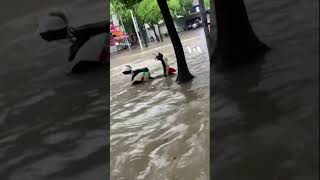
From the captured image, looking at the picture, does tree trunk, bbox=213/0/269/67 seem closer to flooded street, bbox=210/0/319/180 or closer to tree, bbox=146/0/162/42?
flooded street, bbox=210/0/319/180

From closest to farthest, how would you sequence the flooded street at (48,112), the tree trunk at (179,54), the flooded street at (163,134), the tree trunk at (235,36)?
the tree trunk at (235,36) < the flooded street at (48,112) < the flooded street at (163,134) < the tree trunk at (179,54)

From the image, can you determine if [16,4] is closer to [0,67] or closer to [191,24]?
[0,67]

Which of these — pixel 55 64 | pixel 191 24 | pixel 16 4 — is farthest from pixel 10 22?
pixel 191 24

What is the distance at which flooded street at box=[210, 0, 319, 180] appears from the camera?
171cm

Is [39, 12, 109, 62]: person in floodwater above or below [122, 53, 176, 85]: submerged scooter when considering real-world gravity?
above

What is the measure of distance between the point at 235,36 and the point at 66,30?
1207 mm

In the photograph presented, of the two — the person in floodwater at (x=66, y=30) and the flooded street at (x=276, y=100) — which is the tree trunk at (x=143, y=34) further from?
the flooded street at (x=276, y=100)

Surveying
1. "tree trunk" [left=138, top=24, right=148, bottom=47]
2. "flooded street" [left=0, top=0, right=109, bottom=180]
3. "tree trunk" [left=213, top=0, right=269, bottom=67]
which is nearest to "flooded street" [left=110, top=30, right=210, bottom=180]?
"flooded street" [left=0, top=0, right=109, bottom=180]

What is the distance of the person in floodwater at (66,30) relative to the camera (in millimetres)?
2756

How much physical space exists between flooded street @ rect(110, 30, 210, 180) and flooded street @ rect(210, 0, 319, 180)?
6.35 ft

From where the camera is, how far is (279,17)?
189 cm

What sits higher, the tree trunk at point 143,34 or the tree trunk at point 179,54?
the tree trunk at point 179,54

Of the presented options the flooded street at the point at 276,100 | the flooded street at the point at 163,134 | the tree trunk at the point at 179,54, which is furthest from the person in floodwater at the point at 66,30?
the tree trunk at the point at 179,54

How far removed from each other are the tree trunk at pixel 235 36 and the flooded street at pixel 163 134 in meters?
2.15
